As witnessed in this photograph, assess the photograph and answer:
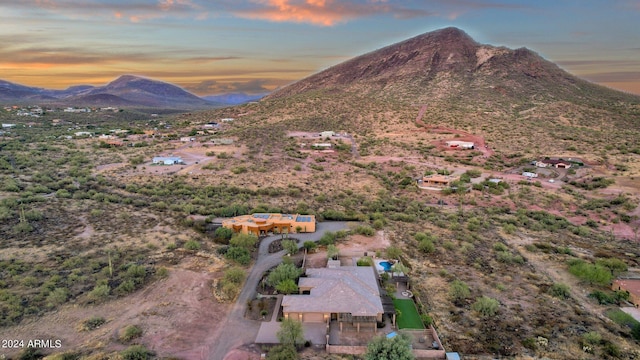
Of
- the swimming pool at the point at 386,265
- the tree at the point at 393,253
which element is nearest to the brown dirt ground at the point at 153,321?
the swimming pool at the point at 386,265

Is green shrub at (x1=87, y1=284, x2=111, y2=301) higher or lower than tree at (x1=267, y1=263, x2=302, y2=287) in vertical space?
lower

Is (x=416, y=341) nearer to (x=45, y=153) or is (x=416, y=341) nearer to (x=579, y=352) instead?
(x=579, y=352)

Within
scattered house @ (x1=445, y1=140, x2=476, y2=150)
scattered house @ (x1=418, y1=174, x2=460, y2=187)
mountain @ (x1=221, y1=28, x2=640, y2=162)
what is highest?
mountain @ (x1=221, y1=28, x2=640, y2=162)

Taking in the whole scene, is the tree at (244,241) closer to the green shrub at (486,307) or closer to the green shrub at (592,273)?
the green shrub at (486,307)

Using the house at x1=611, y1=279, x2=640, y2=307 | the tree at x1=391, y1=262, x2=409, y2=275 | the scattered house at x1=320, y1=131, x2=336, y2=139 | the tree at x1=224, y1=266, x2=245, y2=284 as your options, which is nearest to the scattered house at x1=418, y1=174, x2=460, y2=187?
the house at x1=611, y1=279, x2=640, y2=307

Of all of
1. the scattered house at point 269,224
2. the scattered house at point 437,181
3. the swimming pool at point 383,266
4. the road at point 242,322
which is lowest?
the road at point 242,322

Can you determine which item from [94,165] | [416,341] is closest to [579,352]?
[416,341]

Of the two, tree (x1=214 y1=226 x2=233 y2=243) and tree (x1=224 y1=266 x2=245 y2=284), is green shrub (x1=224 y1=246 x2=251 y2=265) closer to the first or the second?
tree (x1=224 y1=266 x2=245 y2=284)
